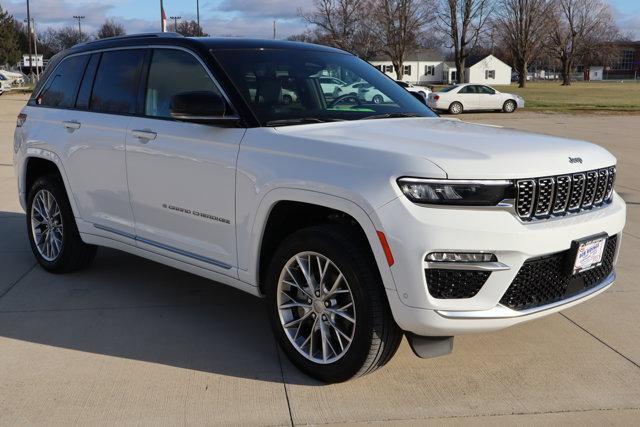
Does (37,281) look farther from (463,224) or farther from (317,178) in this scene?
(463,224)

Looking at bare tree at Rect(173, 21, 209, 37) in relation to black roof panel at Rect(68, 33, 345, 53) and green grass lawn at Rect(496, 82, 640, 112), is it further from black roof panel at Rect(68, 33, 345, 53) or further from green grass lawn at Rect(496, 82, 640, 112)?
green grass lawn at Rect(496, 82, 640, 112)

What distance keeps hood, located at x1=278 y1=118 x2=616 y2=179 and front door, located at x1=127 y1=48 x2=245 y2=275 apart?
20.3 inches

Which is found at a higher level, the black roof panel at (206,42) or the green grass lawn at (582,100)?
the black roof panel at (206,42)

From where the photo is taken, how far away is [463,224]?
3.22 meters

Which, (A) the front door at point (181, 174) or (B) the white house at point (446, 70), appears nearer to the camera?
(A) the front door at point (181, 174)

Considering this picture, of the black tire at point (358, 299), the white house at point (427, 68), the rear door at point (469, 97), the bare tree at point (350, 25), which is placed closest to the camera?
the black tire at point (358, 299)

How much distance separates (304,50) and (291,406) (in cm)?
259

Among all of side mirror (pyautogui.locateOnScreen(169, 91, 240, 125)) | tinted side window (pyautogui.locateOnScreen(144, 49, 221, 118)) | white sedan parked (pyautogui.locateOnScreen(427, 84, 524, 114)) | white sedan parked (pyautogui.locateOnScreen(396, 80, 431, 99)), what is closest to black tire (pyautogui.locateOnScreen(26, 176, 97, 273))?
tinted side window (pyautogui.locateOnScreen(144, 49, 221, 118))

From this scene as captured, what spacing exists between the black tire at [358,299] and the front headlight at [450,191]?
17.4 inches

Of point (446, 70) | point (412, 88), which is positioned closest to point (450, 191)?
point (412, 88)

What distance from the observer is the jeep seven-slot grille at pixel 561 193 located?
11.1 feet

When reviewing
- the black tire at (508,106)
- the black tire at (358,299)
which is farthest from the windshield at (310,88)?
the black tire at (508,106)

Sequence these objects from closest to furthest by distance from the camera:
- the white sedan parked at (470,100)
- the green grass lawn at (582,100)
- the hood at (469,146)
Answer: the hood at (469,146) → the white sedan parked at (470,100) → the green grass lawn at (582,100)

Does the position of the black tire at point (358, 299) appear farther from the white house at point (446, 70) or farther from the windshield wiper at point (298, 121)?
the white house at point (446, 70)
